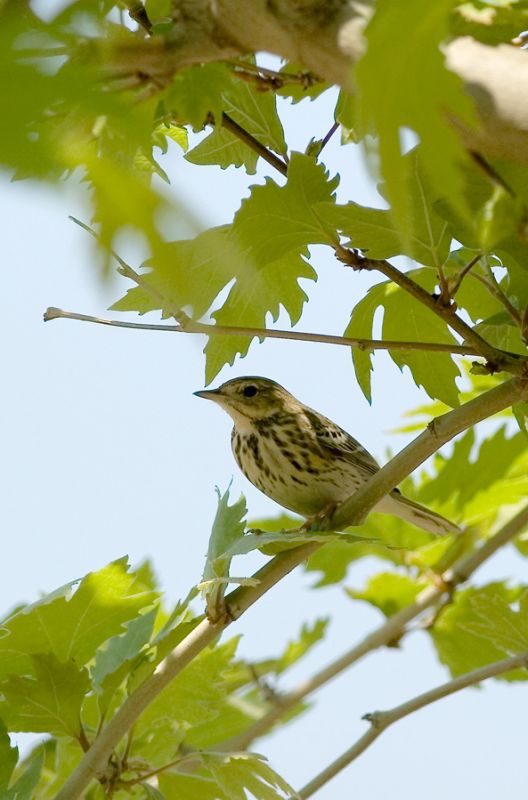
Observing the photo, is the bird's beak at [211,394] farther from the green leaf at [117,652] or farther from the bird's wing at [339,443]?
the green leaf at [117,652]

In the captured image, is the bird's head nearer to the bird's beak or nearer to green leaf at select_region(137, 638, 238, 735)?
the bird's beak

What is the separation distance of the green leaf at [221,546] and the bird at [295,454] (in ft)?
5.05

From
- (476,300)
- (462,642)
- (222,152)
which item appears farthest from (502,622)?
(222,152)

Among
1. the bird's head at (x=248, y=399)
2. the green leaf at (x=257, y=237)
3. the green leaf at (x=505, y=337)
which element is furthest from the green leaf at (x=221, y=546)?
the bird's head at (x=248, y=399)

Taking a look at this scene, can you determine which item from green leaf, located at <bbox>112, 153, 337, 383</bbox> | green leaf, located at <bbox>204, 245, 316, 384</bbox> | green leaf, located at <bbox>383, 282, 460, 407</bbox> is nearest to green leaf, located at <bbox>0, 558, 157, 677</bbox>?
green leaf, located at <bbox>204, 245, 316, 384</bbox>

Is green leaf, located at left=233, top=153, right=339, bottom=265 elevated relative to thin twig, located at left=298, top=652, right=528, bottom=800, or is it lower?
elevated

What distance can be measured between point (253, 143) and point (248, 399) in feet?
9.19

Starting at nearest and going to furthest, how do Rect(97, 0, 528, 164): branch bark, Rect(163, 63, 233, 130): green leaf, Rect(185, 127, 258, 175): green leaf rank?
Rect(97, 0, 528, 164): branch bark, Rect(163, 63, 233, 130): green leaf, Rect(185, 127, 258, 175): green leaf

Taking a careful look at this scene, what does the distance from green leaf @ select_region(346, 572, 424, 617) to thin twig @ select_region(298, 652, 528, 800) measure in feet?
3.33

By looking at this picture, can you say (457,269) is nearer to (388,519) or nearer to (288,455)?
(388,519)

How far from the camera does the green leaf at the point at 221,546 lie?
83.1 inches

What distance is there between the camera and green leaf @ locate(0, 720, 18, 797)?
220 cm

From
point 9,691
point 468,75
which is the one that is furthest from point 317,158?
point 9,691

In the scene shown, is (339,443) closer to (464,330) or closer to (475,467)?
(475,467)
